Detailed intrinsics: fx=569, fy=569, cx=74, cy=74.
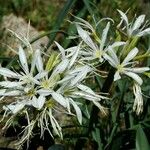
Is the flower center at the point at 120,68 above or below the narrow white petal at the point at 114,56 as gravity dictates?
below

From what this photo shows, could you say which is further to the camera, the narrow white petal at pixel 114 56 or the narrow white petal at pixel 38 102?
the narrow white petal at pixel 114 56

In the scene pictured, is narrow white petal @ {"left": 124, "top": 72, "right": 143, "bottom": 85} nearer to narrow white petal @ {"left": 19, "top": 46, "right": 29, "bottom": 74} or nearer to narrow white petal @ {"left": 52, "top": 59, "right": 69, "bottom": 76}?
narrow white petal @ {"left": 52, "top": 59, "right": 69, "bottom": 76}

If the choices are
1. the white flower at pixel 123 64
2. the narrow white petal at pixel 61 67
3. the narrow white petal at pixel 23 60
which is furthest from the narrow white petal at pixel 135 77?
the narrow white petal at pixel 23 60

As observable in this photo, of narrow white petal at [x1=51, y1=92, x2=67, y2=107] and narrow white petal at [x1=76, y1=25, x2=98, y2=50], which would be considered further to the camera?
narrow white petal at [x1=76, y1=25, x2=98, y2=50]

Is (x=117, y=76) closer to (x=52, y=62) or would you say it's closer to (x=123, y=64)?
(x=123, y=64)

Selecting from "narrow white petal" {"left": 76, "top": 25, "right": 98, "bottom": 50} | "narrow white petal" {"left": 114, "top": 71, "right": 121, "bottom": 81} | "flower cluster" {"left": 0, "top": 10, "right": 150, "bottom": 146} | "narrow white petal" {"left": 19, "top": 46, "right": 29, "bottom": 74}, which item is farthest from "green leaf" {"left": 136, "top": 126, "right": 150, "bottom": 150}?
"narrow white petal" {"left": 19, "top": 46, "right": 29, "bottom": 74}

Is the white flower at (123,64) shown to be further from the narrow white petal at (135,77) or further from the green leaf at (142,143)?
the green leaf at (142,143)

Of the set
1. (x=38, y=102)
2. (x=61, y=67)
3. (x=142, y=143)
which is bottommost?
(x=142, y=143)

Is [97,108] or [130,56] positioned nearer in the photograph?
[130,56]

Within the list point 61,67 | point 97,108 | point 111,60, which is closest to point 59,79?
point 61,67

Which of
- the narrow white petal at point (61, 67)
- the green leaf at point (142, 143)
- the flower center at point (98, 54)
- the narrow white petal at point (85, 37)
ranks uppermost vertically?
the narrow white petal at point (85, 37)

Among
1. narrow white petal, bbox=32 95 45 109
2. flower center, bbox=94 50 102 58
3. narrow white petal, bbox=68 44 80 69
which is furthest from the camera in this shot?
flower center, bbox=94 50 102 58
